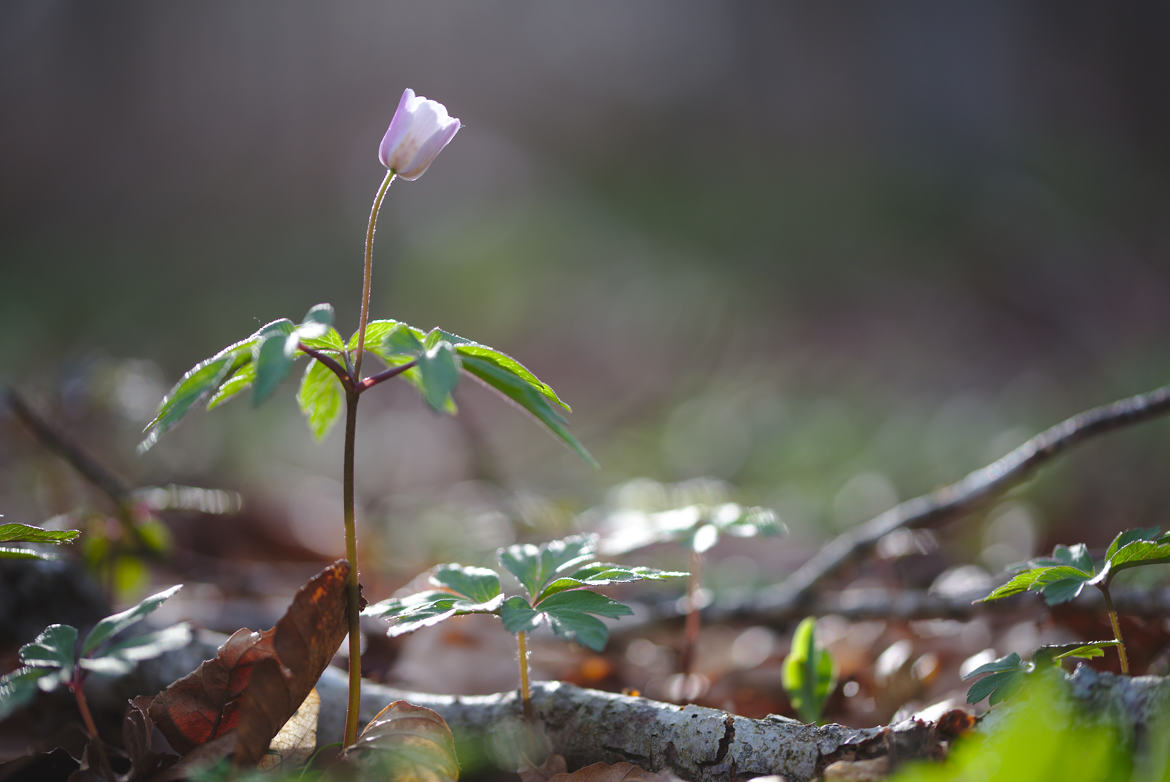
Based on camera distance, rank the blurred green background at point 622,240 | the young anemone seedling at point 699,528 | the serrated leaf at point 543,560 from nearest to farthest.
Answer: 1. the serrated leaf at point 543,560
2. the young anemone seedling at point 699,528
3. the blurred green background at point 622,240

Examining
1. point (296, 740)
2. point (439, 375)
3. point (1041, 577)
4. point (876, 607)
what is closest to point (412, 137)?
point (439, 375)

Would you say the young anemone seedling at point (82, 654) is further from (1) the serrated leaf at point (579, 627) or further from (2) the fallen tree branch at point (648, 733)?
(1) the serrated leaf at point (579, 627)

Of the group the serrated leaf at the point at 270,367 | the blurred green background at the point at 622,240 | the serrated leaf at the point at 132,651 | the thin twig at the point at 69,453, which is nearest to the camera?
the serrated leaf at the point at 270,367

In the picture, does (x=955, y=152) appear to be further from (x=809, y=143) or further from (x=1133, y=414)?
(x=1133, y=414)

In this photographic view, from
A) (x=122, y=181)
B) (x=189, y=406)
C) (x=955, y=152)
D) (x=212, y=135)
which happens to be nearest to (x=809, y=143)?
(x=955, y=152)

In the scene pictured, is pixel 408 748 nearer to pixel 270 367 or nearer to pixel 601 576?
pixel 601 576

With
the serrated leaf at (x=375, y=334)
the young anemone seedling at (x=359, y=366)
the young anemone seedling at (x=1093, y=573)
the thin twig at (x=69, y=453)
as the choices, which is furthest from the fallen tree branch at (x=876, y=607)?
the thin twig at (x=69, y=453)
